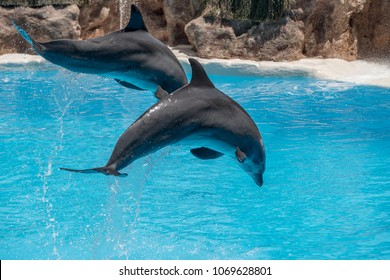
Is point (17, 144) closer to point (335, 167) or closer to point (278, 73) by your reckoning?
point (335, 167)

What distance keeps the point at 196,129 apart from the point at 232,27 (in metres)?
9.81

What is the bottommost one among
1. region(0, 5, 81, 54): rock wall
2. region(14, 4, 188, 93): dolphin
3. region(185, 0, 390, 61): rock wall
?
region(0, 5, 81, 54): rock wall

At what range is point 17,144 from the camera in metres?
8.20

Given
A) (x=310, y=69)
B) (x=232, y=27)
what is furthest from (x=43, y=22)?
(x=310, y=69)

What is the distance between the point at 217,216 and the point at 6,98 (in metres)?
6.27

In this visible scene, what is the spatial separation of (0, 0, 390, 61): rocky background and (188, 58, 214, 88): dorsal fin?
371 inches

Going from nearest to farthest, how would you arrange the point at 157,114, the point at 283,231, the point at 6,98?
the point at 157,114 < the point at 283,231 < the point at 6,98

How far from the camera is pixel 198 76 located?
3.92 meters

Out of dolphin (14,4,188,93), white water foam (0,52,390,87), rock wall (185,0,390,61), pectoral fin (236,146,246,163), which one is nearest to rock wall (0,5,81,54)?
rock wall (185,0,390,61)

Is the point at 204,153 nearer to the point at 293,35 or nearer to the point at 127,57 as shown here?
the point at 127,57

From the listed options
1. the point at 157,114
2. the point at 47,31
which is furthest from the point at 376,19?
the point at 157,114

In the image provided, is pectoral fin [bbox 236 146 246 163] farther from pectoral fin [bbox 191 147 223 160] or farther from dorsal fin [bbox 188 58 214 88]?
dorsal fin [bbox 188 58 214 88]

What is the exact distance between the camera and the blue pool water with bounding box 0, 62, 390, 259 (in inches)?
210

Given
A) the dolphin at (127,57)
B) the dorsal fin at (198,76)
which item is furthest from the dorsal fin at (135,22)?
the dorsal fin at (198,76)
